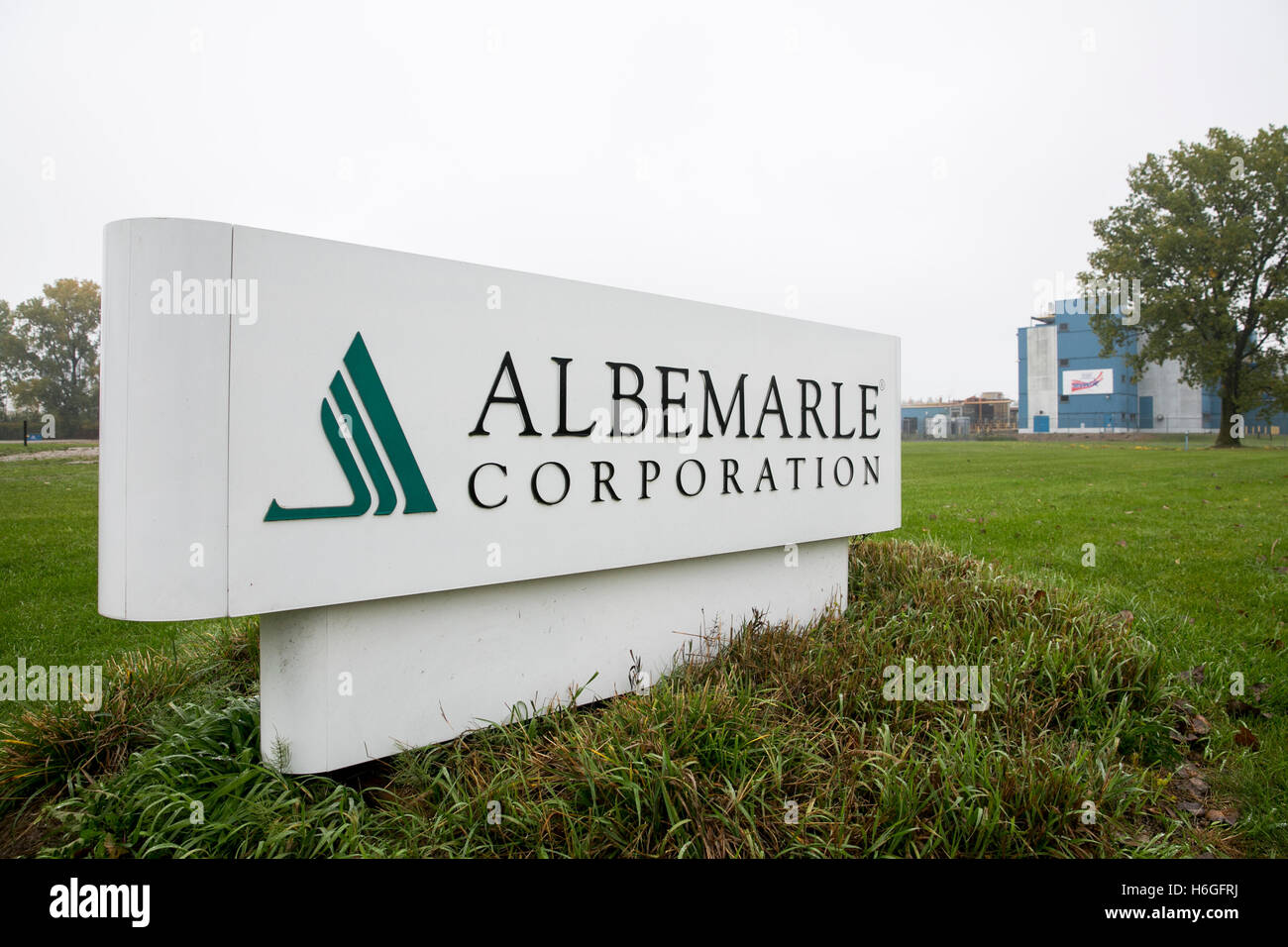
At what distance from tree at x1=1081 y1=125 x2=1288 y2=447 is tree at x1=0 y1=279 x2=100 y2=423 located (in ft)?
128

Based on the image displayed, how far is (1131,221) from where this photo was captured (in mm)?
33500

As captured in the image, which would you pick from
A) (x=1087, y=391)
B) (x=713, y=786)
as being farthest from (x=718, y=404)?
(x=1087, y=391)

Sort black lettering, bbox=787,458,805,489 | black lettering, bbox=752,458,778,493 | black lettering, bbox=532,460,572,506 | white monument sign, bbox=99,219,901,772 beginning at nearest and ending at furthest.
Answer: white monument sign, bbox=99,219,901,772 < black lettering, bbox=532,460,572,506 < black lettering, bbox=752,458,778,493 < black lettering, bbox=787,458,805,489

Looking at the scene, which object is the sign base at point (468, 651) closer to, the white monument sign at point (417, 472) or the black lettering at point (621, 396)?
the white monument sign at point (417, 472)

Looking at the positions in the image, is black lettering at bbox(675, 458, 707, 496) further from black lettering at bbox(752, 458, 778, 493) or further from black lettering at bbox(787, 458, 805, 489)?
black lettering at bbox(787, 458, 805, 489)

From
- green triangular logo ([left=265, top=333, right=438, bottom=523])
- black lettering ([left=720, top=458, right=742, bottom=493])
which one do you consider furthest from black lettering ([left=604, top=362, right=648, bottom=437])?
green triangular logo ([left=265, top=333, right=438, bottom=523])

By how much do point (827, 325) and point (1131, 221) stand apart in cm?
3779

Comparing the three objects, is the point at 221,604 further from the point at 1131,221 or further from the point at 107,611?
the point at 1131,221

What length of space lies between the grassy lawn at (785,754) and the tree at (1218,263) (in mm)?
33721

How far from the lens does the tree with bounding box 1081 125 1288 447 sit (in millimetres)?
30547

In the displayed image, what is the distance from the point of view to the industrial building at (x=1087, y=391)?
52.7 m

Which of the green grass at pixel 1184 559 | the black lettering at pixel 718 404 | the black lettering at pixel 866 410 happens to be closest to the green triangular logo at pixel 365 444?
the black lettering at pixel 718 404

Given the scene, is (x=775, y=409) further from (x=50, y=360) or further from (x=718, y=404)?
(x=50, y=360)
